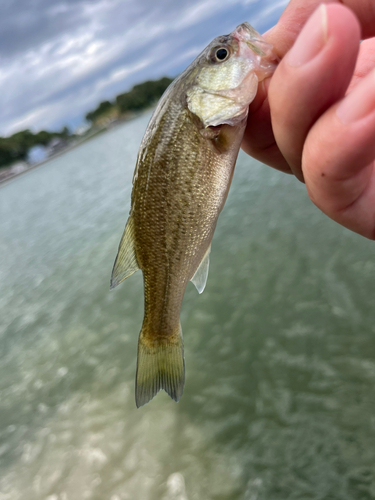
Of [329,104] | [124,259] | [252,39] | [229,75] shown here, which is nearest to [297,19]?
[252,39]

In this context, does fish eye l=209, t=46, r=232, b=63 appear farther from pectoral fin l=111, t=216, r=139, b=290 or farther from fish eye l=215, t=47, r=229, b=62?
pectoral fin l=111, t=216, r=139, b=290

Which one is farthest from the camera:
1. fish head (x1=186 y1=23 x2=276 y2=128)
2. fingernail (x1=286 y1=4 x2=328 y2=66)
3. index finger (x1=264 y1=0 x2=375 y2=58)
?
fish head (x1=186 y1=23 x2=276 y2=128)

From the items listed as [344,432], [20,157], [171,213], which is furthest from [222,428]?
[20,157]

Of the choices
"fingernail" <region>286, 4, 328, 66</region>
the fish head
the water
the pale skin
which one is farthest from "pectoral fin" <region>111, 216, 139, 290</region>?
the water

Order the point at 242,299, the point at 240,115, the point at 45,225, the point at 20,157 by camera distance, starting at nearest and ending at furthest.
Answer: the point at 240,115, the point at 242,299, the point at 45,225, the point at 20,157

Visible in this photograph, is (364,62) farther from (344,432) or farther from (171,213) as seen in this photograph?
(344,432)

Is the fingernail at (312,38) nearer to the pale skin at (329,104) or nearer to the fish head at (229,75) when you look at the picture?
the pale skin at (329,104)
